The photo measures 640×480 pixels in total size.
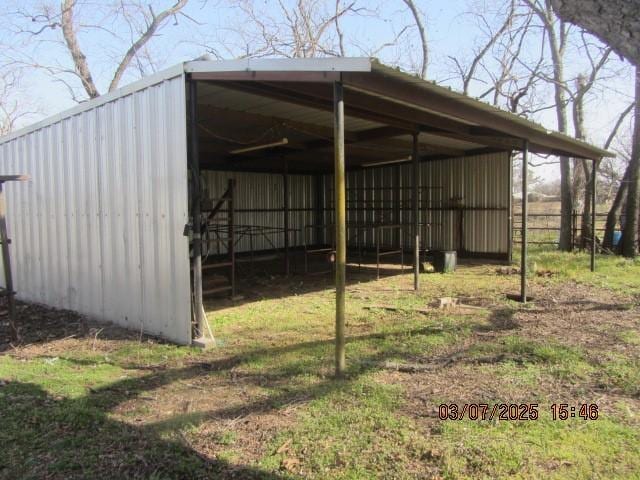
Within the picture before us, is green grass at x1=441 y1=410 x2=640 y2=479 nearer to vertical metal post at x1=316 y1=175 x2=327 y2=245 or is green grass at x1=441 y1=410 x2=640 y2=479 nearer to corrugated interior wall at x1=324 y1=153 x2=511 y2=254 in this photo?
corrugated interior wall at x1=324 y1=153 x2=511 y2=254

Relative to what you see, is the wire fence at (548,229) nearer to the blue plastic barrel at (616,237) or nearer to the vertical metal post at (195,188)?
the blue plastic barrel at (616,237)

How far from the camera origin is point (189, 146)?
5230mm

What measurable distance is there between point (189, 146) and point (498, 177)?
10.1 m

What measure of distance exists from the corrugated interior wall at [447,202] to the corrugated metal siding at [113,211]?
348 inches

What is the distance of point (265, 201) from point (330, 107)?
1041 centimetres

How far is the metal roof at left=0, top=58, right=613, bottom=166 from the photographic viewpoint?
14.6 ft

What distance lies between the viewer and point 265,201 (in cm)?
1667

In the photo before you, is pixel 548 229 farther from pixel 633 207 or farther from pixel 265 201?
pixel 265 201

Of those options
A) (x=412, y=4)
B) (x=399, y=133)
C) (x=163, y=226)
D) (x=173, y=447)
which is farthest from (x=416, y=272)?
(x=412, y=4)

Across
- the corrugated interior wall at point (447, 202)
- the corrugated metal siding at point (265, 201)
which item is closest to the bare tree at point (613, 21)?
the corrugated interior wall at point (447, 202)

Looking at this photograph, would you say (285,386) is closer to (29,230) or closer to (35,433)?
(35,433)

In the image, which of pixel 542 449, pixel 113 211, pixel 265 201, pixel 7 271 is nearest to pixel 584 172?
pixel 265 201

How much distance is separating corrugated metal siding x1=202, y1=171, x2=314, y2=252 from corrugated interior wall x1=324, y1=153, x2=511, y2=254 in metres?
1.82

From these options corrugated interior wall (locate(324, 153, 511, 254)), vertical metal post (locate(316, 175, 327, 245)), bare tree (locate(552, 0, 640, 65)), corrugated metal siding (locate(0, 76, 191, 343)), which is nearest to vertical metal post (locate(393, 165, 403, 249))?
corrugated interior wall (locate(324, 153, 511, 254))
